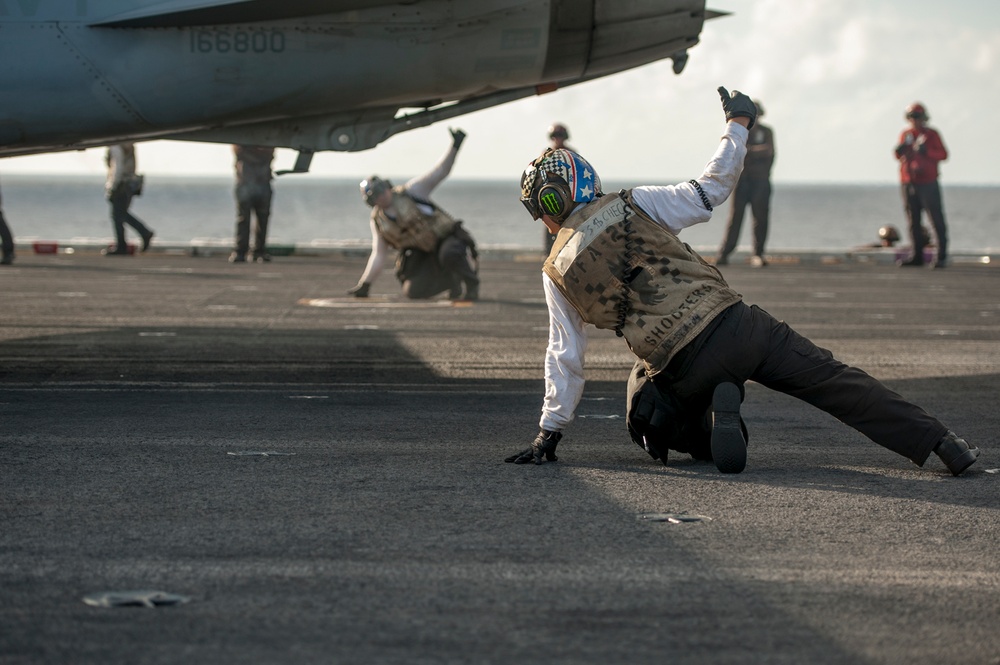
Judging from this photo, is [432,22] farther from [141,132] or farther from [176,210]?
[176,210]

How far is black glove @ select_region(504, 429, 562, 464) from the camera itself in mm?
6465

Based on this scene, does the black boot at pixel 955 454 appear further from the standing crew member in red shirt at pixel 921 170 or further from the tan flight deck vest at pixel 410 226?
the standing crew member in red shirt at pixel 921 170

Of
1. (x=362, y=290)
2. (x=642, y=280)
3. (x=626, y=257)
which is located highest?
(x=626, y=257)

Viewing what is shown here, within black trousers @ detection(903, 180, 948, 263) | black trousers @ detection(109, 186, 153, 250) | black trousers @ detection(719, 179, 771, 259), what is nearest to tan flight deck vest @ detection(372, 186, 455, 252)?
black trousers @ detection(719, 179, 771, 259)

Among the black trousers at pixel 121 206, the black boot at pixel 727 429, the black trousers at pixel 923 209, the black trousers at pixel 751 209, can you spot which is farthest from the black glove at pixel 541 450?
the black trousers at pixel 121 206

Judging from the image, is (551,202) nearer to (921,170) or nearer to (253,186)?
(253,186)


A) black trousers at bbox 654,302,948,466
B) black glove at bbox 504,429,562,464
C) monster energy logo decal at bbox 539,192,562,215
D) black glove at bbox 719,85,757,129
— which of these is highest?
black glove at bbox 719,85,757,129

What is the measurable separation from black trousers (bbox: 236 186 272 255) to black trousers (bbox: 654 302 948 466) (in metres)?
16.6

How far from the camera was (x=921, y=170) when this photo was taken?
2277 cm

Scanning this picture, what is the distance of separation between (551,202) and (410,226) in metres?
9.15

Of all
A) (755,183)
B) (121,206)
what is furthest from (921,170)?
(121,206)

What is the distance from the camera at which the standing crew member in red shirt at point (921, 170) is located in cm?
2266

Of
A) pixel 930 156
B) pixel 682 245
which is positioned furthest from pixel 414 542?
pixel 930 156

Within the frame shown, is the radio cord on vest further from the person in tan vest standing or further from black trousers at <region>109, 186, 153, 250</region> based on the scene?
black trousers at <region>109, 186, 153, 250</region>
